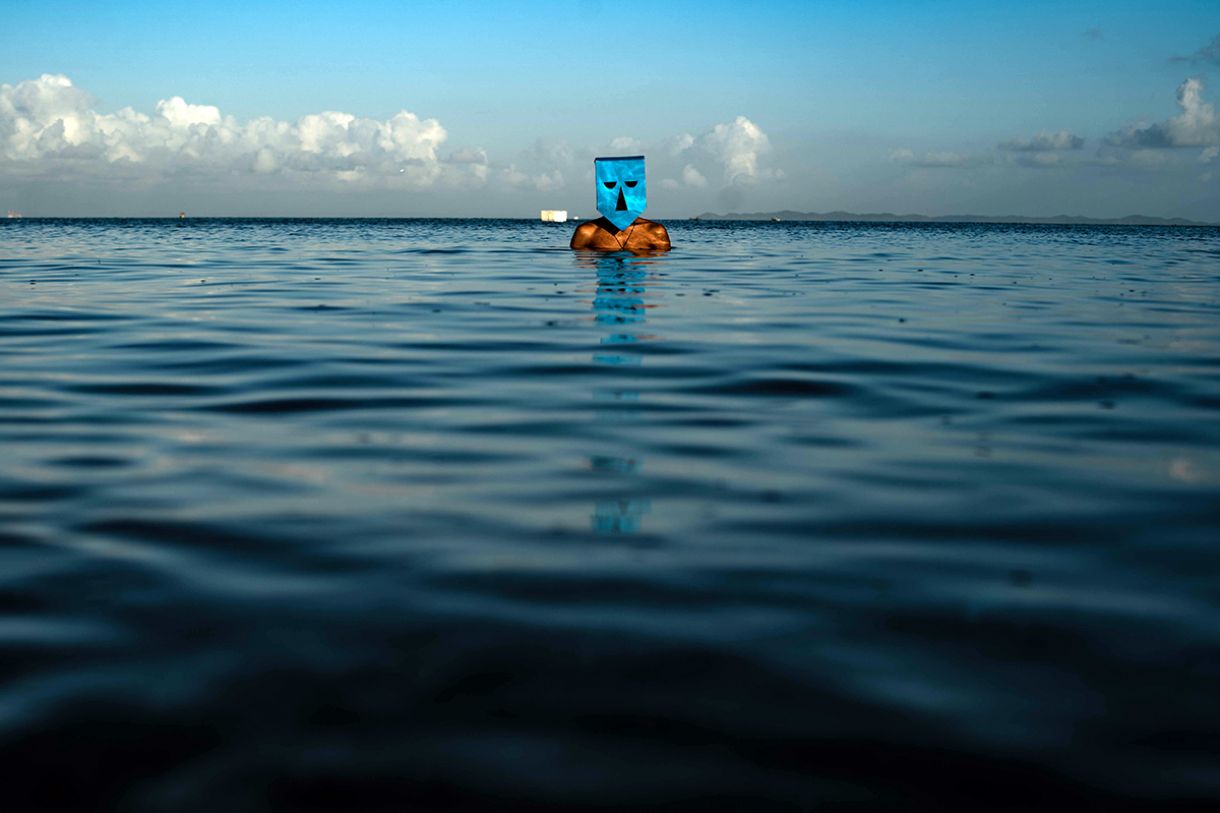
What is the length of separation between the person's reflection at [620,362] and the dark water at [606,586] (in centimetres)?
6

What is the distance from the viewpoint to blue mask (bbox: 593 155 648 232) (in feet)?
74.2

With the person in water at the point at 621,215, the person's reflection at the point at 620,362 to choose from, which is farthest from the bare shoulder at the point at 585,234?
the person's reflection at the point at 620,362

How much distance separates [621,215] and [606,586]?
2151 centimetres

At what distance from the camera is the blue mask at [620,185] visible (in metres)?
22.6

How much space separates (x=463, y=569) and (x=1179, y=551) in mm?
2555

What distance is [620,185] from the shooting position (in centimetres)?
2302

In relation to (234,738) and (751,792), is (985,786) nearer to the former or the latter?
(751,792)

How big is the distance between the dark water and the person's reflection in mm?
63

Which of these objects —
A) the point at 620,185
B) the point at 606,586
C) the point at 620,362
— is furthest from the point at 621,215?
the point at 606,586

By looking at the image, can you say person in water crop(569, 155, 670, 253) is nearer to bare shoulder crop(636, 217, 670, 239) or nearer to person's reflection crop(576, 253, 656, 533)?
bare shoulder crop(636, 217, 670, 239)

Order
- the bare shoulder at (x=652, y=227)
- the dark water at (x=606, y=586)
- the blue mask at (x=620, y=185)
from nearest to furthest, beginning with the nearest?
1. the dark water at (x=606, y=586)
2. the blue mask at (x=620, y=185)
3. the bare shoulder at (x=652, y=227)

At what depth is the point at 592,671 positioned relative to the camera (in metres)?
2.71

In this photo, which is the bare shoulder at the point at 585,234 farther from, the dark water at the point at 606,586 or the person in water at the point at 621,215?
the dark water at the point at 606,586

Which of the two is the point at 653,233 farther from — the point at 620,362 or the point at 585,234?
the point at 620,362
